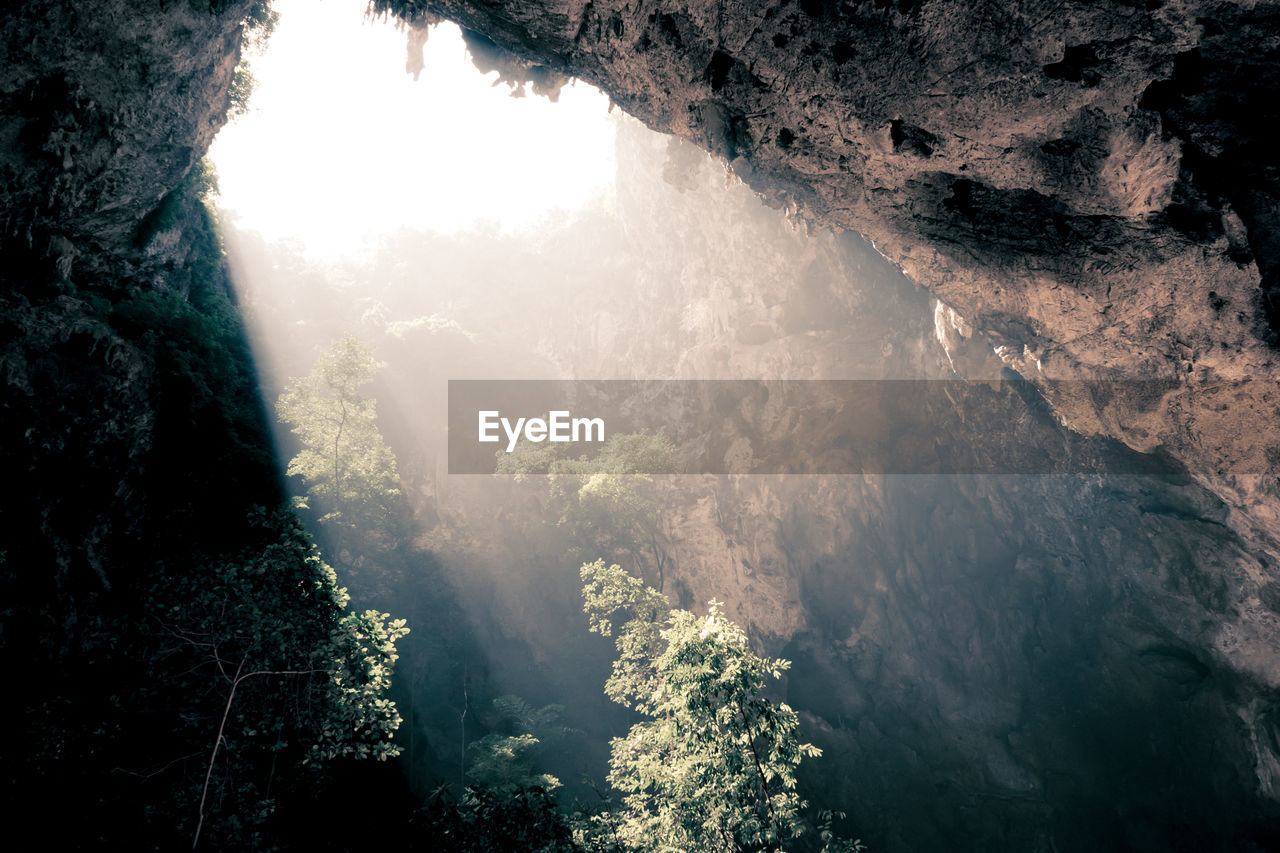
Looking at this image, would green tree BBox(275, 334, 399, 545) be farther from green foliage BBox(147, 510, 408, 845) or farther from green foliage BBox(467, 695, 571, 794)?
green foliage BBox(147, 510, 408, 845)

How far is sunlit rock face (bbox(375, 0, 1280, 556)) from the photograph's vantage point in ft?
16.8

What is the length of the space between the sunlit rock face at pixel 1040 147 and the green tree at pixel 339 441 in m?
13.0

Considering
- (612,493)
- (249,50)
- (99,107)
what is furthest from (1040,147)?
(249,50)

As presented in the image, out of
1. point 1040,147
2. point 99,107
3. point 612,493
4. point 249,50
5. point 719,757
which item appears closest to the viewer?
point 1040,147

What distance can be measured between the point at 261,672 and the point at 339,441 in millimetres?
13652

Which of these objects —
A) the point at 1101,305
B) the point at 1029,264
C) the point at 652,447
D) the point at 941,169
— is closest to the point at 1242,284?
the point at 1101,305

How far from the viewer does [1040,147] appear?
6.14 m

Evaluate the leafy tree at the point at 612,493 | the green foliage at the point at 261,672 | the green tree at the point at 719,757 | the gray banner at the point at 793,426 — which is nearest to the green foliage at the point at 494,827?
the green tree at the point at 719,757

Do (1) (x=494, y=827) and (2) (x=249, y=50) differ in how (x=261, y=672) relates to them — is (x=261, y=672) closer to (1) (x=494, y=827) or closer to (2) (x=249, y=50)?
(1) (x=494, y=827)

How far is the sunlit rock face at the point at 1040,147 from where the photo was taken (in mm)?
5133

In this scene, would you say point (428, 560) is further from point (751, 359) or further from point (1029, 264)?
point (1029, 264)

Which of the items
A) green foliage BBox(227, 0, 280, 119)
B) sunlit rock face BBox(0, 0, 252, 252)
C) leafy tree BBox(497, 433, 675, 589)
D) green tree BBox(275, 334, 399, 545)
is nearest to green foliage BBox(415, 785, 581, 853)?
sunlit rock face BBox(0, 0, 252, 252)

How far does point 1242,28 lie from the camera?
14.9 feet

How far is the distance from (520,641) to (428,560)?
568 centimetres
